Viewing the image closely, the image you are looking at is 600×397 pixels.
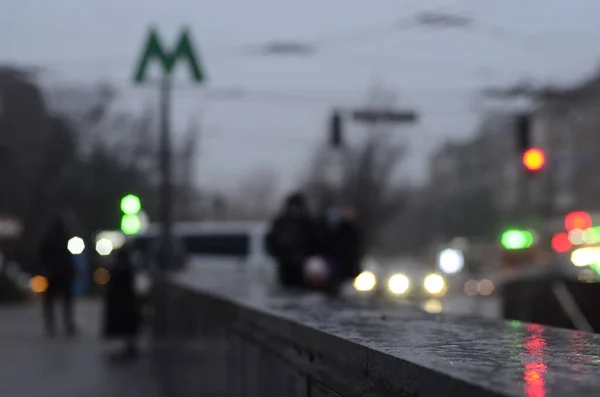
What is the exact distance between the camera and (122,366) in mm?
13266

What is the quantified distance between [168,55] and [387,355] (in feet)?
41.3

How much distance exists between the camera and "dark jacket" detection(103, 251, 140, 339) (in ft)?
46.6

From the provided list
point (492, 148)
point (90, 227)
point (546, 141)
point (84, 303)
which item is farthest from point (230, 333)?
point (492, 148)

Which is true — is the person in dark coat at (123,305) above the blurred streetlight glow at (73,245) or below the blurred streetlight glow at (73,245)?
below

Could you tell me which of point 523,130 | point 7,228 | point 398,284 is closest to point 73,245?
point 523,130

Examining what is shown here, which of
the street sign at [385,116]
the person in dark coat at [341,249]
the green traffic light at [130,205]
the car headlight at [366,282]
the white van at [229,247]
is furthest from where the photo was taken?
the white van at [229,247]

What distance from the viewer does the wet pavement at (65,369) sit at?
10.7 metres

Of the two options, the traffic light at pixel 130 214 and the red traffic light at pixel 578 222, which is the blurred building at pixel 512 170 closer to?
the red traffic light at pixel 578 222

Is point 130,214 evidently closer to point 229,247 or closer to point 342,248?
point 342,248

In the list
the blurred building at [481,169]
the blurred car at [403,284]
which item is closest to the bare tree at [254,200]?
the blurred building at [481,169]

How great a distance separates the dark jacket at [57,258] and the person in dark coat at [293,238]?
5.08m

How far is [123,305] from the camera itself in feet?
47.1

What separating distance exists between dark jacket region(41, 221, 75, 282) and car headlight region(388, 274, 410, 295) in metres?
11.0

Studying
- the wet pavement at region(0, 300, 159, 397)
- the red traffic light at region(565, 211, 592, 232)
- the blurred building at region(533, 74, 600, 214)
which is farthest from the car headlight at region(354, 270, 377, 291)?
the blurred building at region(533, 74, 600, 214)
